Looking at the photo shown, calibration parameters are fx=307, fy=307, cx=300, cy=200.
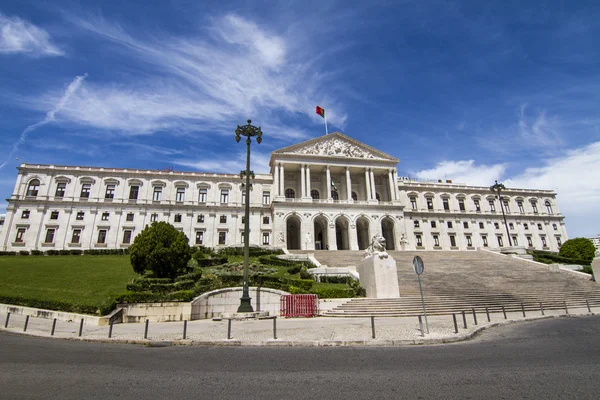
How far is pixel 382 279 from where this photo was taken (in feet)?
63.0

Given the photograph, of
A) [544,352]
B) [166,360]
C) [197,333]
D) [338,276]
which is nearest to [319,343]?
[166,360]

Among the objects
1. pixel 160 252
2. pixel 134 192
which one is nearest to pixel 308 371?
pixel 160 252

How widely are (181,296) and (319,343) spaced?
10154 mm

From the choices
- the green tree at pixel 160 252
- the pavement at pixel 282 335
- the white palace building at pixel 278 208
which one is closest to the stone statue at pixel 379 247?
the pavement at pixel 282 335

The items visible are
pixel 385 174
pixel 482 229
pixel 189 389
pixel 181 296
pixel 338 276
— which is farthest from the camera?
pixel 482 229

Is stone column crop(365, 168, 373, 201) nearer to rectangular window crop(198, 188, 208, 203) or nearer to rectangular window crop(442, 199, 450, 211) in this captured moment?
rectangular window crop(442, 199, 450, 211)

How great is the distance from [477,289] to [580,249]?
95.9 feet

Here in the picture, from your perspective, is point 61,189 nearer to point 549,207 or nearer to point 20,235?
point 20,235

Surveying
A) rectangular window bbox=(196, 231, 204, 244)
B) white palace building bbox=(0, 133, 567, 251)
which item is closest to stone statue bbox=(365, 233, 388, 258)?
white palace building bbox=(0, 133, 567, 251)

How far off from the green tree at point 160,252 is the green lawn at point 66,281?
6.64 feet

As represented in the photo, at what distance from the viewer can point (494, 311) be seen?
1733 cm

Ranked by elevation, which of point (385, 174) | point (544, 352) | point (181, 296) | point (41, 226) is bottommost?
point (544, 352)

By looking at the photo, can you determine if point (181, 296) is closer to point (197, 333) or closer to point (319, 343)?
point (197, 333)

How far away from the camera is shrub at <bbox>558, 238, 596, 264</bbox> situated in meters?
38.3
